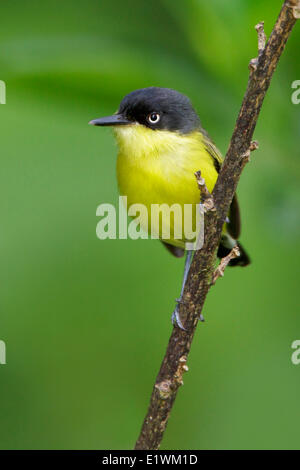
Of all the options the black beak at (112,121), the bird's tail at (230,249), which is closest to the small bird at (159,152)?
the black beak at (112,121)

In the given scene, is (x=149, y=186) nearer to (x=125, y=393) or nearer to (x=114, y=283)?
(x=114, y=283)

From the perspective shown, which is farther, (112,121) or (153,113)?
(153,113)


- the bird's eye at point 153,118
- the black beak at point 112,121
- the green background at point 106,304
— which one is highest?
the bird's eye at point 153,118

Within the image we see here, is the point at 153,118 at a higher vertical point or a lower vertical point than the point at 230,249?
higher

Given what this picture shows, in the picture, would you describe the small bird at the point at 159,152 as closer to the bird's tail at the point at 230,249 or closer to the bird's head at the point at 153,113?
the bird's head at the point at 153,113

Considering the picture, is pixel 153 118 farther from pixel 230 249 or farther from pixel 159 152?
pixel 230 249

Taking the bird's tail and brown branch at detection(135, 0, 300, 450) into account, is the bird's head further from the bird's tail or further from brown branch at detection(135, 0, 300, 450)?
brown branch at detection(135, 0, 300, 450)

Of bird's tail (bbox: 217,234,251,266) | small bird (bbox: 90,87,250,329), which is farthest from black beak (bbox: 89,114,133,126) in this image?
bird's tail (bbox: 217,234,251,266)

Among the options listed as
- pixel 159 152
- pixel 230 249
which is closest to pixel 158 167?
pixel 159 152
